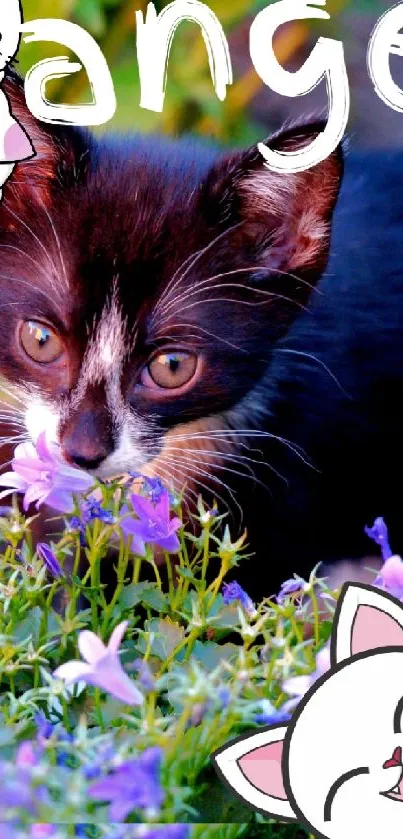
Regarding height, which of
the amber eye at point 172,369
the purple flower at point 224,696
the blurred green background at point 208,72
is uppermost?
the blurred green background at point 208,72

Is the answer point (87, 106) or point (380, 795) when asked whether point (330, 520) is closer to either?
point (87, 106)

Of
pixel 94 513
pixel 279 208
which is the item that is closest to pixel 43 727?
pixel 94 513

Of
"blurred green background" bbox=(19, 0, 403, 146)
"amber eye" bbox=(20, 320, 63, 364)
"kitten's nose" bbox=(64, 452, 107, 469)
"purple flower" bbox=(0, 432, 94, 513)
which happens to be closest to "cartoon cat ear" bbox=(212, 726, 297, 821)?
"purple flower" bbox=(0, 432, 94, 513)

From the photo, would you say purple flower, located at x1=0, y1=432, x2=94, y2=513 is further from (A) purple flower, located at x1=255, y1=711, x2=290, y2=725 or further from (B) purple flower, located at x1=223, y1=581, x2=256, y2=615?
(A) purple flower, located at x1=255, y1=711, x2=290, y2=725

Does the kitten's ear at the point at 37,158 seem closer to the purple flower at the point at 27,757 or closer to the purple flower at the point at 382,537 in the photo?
the purple flower at the point at 382,537

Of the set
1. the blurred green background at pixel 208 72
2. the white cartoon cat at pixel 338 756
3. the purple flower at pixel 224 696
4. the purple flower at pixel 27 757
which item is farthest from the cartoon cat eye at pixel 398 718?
the blurred green background at pixel 208 72

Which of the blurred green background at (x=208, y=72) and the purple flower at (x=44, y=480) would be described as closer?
the purple flower at (x=44, y=480)
